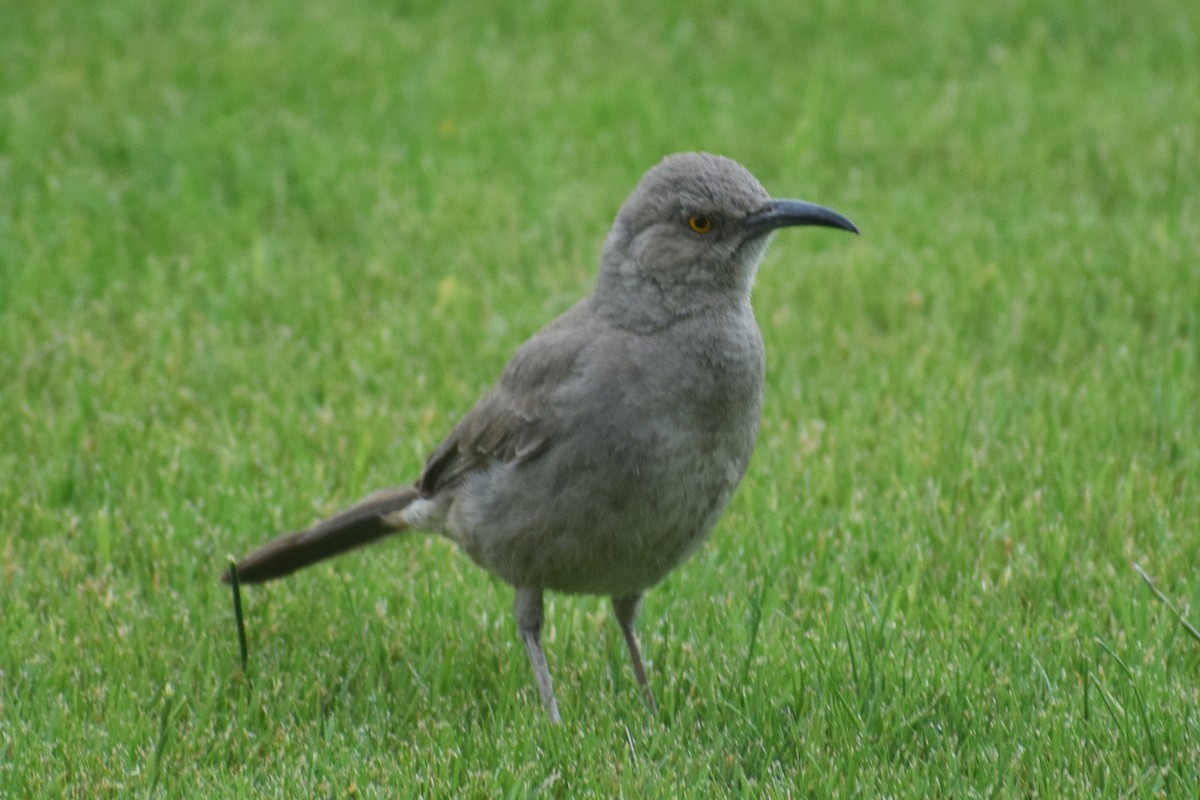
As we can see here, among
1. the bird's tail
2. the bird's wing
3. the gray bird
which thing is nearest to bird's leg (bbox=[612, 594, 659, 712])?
the gray bird

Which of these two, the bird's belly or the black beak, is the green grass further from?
the black beak

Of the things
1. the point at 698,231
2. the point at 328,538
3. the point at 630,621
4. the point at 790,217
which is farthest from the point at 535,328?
the point at 790,217

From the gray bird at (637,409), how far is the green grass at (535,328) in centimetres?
44

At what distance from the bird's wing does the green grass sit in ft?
1.75

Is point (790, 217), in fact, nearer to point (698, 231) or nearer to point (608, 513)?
point (698, 231)

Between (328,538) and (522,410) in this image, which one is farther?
(328,538)

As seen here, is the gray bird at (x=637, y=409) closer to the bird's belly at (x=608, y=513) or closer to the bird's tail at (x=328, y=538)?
the bird's belly at (x=608, y=513)

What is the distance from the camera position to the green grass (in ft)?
15.3

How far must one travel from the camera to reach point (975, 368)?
7.35 m

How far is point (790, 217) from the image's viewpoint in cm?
482

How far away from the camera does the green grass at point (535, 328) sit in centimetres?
466

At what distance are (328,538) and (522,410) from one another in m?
0.92

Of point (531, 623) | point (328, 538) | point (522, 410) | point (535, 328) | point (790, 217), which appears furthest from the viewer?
point (535, 328)

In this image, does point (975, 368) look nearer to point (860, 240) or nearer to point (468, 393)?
point (860, 240)
